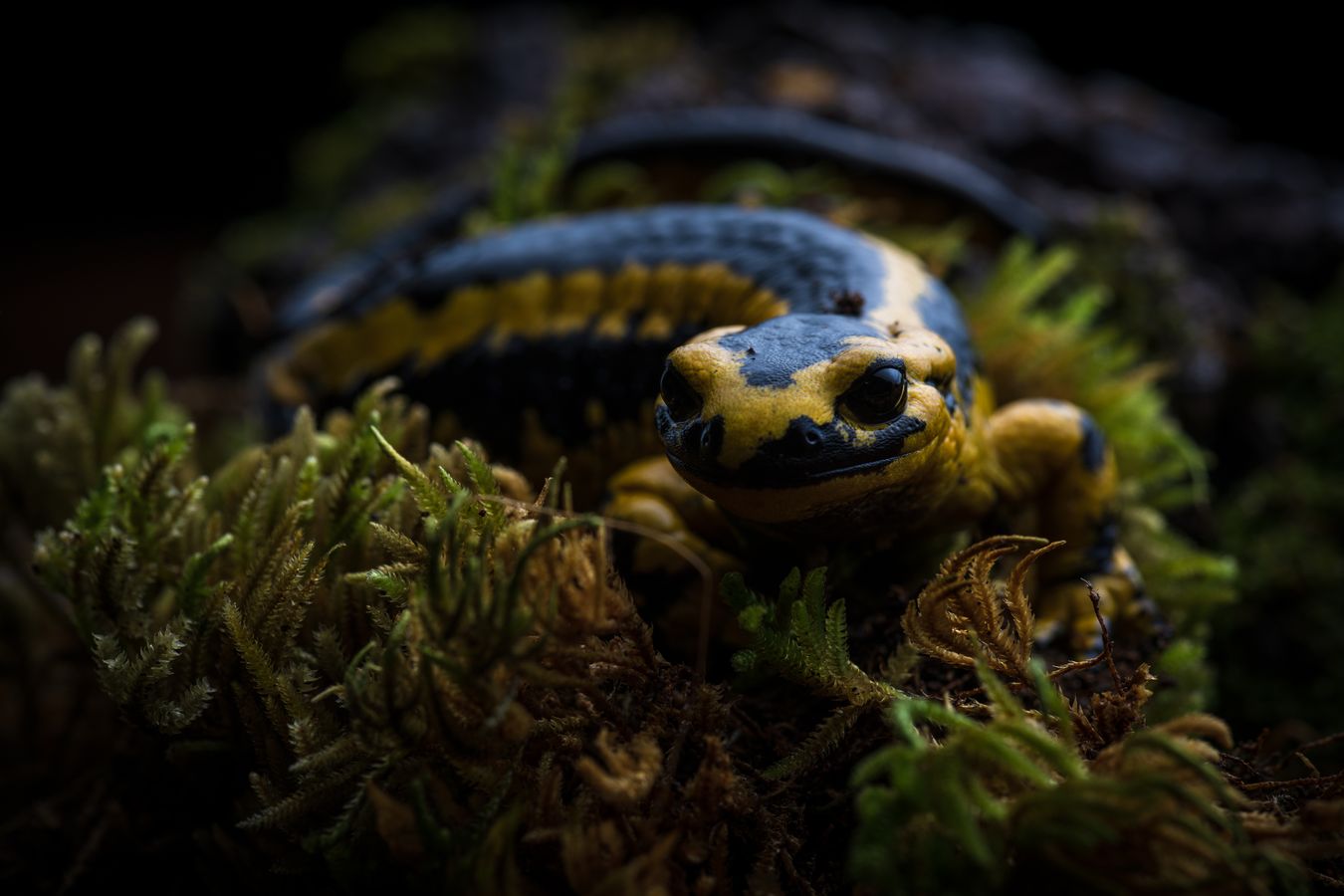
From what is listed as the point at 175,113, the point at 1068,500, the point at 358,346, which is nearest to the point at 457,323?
the point at 358,346

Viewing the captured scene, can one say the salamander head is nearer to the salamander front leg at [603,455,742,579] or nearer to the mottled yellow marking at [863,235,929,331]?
the mottled yellow marking at [863,235,929,331]

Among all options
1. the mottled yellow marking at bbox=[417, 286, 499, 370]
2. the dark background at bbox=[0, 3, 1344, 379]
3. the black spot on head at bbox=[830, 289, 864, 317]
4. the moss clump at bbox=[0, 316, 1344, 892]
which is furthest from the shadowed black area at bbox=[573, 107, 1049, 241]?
the dark background at bbox=[0, 3, 1344, 379]

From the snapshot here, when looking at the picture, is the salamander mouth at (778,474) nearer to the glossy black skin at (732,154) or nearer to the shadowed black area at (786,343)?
the shadowed black area at (786,343)

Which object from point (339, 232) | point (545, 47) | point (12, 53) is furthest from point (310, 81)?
point (339, 232)

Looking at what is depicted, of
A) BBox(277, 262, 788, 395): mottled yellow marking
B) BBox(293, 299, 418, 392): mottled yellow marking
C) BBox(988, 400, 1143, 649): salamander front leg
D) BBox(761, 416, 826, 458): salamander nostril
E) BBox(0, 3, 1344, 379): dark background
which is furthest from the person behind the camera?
BBox(0, 3, 1344, 379): dark background

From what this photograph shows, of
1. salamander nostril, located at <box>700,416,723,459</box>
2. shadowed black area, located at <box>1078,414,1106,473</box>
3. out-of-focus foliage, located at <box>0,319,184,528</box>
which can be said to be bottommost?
shadowed black area, located at <box>1078,414,1106,473</box>

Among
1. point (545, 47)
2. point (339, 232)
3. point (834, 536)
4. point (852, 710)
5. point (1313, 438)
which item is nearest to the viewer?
point (852, 710)

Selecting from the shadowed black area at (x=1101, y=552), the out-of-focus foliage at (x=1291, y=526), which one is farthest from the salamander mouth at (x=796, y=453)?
the out-of-focus foliage at (x=1291, y=526)

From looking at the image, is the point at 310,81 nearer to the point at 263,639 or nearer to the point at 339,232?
the point at 339,232

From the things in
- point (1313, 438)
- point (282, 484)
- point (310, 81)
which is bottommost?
point (1313, 438)
